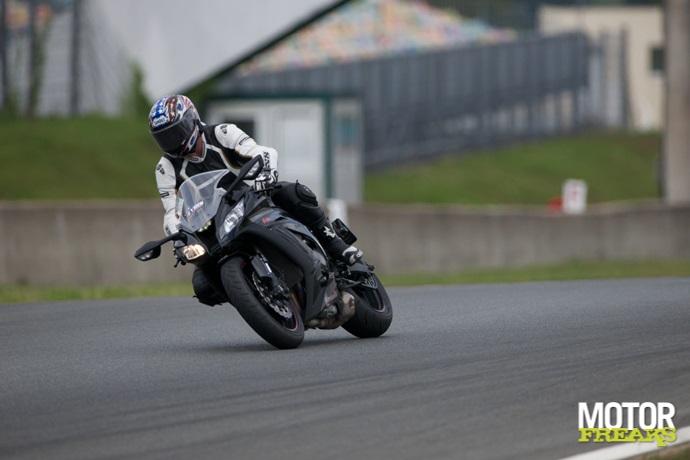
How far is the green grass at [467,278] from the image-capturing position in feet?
54.3

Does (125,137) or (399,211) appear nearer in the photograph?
(399,211)

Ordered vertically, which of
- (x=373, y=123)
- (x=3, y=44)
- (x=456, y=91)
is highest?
(x=3, y=44)

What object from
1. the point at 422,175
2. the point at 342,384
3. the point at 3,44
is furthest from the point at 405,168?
the point at 342,384

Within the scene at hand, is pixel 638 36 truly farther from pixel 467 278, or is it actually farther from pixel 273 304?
pixel 273 304

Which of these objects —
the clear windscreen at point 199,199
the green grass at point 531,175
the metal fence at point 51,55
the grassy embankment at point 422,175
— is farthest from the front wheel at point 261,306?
the green grass at point 531,175

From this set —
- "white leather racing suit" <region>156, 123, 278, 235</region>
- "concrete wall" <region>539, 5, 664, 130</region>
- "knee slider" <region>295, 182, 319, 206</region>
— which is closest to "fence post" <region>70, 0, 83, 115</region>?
"white leather racing suit" <region>156, 123, 278, 235</region>

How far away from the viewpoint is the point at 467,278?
64.8 feet

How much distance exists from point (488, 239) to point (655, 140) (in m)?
24.5

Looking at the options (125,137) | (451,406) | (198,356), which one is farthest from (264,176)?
(125,137)

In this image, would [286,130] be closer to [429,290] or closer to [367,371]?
[429,290]

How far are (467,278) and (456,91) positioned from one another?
2198 cm

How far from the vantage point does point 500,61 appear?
140 ft

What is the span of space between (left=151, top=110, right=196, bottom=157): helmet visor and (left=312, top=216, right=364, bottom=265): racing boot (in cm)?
109

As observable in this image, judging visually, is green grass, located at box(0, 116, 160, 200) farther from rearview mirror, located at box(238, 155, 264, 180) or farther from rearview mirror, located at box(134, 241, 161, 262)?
rearview mirror, located at box(238, 155, 264, 180)
